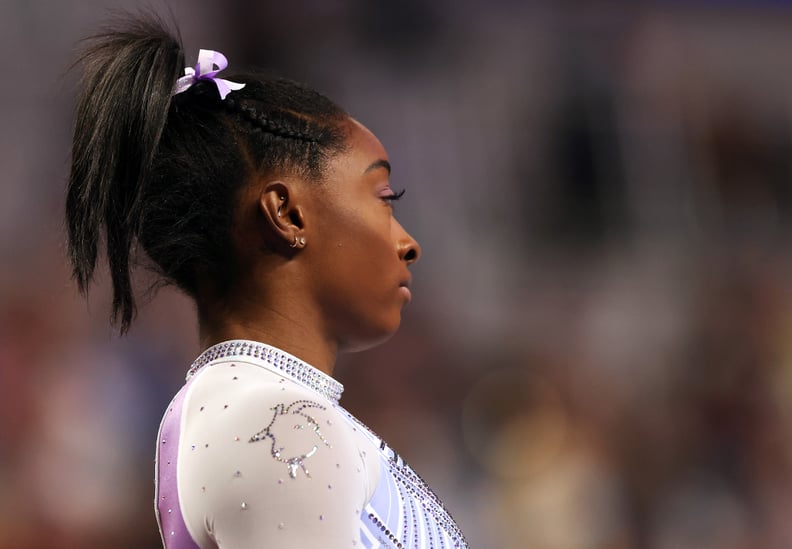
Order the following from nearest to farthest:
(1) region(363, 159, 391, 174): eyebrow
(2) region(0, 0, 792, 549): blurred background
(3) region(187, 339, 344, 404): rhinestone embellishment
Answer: (3) region(187, 339, 344, 404): rhinestone embellishment, (1) region(363, 159, 391, 174): eyebrow, (2) region(0, 0, 792, 549): blurred background

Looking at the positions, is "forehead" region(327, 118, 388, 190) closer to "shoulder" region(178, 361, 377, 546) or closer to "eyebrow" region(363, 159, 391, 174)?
"eyebrow" region(363, 159, 391, 174)

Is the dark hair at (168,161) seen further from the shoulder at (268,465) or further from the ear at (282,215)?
the shoulder at (268,465)

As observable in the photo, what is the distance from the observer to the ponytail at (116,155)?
3.41ft

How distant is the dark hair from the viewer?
1035mm

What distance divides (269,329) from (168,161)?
→ 22 centimetres

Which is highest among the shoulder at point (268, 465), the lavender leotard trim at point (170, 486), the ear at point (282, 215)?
the ear at point (282, 215)

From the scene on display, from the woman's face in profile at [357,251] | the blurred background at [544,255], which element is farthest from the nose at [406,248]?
the blurred background at [544,255]

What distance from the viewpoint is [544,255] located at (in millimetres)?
3297

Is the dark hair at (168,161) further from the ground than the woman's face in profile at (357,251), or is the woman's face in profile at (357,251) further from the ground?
the dark hair at (168,161)

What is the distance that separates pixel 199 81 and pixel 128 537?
174 cm

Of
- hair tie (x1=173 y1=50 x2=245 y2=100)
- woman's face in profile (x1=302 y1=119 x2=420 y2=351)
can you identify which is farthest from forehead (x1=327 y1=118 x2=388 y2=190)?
hair tie (x1=173 y1=50 x2=245 y2=100)

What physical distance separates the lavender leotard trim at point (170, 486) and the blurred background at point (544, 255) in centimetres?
Answer: 167

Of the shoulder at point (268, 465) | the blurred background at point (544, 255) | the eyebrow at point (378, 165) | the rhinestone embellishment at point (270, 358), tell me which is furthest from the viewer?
the blurred background at point (544, 255)

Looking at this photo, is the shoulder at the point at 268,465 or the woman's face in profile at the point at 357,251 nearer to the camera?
the shoulder at the point at 268,465
